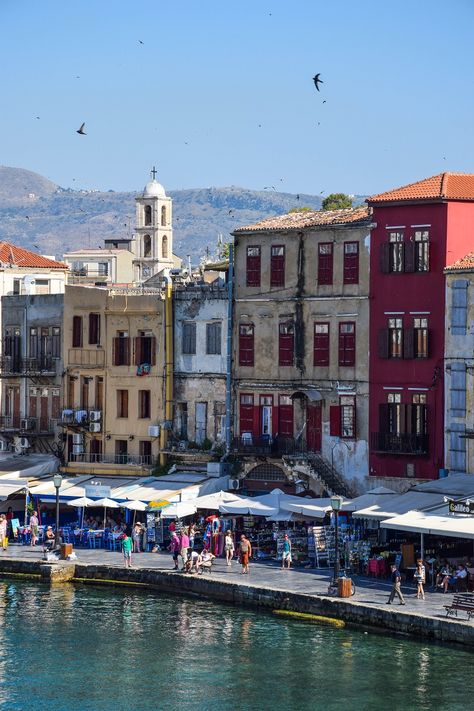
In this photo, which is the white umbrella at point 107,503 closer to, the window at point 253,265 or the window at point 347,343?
the window at point 347,343

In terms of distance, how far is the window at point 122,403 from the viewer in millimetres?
73500

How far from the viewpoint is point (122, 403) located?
242 feet

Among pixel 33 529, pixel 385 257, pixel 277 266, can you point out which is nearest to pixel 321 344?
pixel 277 266

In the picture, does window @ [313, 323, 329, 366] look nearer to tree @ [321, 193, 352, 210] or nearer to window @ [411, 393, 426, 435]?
window @ [411, 393, 426, 435]

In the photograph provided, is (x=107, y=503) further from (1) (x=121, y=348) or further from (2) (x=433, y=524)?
(2) (x=433, y=524)

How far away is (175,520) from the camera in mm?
65500

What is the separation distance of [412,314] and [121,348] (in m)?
14.9

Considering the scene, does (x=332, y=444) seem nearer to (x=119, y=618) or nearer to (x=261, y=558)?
(x=261, y=558)

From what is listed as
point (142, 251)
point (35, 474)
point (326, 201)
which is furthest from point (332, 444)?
point (142, 251)

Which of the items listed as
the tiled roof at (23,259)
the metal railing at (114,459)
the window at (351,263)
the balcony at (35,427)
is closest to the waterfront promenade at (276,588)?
the metal railing at (114,459)

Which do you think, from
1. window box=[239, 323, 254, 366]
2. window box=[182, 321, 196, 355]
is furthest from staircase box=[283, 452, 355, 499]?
window box=[182, 321, 196, 355]

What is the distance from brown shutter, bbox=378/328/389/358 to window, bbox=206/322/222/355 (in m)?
8.32

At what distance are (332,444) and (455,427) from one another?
5.93m

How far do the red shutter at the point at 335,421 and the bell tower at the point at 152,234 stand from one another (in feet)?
269
